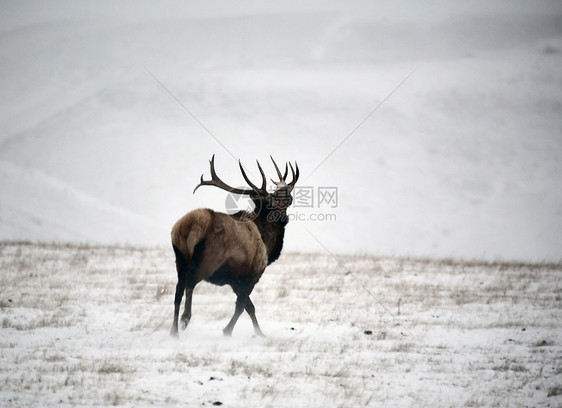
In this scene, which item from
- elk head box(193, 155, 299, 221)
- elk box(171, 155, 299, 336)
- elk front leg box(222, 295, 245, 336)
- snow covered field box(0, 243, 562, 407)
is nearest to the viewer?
snow covered field box(0, 243, 562, 407)

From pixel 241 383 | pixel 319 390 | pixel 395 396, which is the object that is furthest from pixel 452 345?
pixel 241 383

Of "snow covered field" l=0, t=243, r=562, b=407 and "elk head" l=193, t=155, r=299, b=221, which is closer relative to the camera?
"snow covered field" l=0, t=243, r=562, b=407

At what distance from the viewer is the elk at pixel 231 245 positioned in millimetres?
8133

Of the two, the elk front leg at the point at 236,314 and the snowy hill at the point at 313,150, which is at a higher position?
the snowy hill at the point at 313,150

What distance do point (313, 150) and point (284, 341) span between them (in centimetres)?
10309

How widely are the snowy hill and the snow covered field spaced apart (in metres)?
25.3

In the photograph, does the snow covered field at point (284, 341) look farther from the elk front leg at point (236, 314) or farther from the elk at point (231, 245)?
the elk at point (231, 245)

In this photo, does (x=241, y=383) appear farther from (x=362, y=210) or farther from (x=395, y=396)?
(x=362, y=210)

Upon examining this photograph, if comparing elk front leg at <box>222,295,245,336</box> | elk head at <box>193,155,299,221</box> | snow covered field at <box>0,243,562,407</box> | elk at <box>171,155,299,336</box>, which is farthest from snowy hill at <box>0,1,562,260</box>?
elk front leg at <box>222,295,245,336</box>

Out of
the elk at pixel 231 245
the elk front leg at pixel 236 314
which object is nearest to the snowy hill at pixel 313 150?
the elk at pixel 231 245

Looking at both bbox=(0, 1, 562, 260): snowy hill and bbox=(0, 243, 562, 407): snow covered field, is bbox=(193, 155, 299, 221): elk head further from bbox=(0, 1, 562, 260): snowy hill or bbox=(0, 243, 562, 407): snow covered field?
bbox=(0, 1, 562, 260): snowy hill

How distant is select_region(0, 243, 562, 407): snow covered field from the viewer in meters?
5.98

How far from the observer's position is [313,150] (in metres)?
110

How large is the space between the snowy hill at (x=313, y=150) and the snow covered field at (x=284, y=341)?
995 inches
